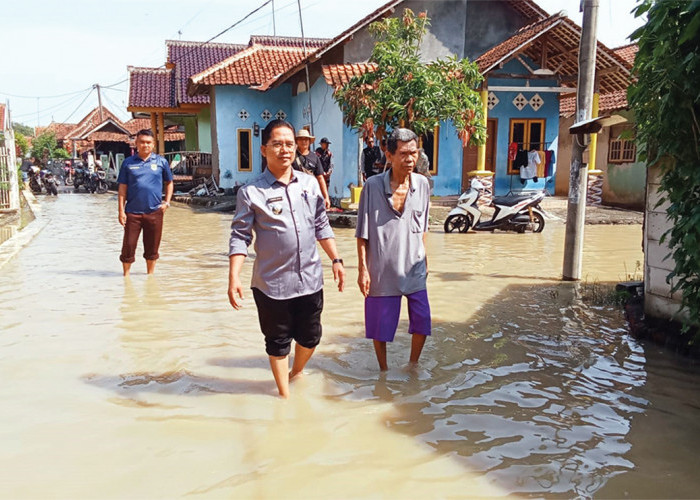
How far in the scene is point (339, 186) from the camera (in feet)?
54.8

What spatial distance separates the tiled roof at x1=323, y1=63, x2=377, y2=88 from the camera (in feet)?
48.1

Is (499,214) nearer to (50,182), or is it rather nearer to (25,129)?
(50,182)

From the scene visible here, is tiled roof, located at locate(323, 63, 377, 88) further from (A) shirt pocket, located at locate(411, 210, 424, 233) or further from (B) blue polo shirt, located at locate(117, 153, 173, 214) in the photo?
(A) shirt pocket, located at locate(411, 210, 424, 233)

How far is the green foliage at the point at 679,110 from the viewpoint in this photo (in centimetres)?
327

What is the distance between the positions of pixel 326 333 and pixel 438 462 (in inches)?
93.6

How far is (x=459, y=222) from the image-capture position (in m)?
12.1

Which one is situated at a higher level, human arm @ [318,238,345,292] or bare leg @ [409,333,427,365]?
human arm @ [318,238,345,292]

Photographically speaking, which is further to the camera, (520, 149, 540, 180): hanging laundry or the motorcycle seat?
(520, 149, 540, 180): hanging laundry

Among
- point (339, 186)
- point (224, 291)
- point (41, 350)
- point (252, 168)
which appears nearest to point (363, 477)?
point (41, 350)

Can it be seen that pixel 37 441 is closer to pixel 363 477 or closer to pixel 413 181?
pixel 363 477

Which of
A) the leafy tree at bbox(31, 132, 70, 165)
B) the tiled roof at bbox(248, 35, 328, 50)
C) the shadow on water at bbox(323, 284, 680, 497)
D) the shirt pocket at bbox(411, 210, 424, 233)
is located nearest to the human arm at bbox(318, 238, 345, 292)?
the shirt pocket at bbox(411, 210, 424, 233)

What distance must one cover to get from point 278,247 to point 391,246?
2.78ft

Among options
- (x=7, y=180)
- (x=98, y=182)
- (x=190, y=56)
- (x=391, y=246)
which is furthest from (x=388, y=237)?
(x=98, y=182)

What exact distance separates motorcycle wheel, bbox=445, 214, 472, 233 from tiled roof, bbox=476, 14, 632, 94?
4508mm
